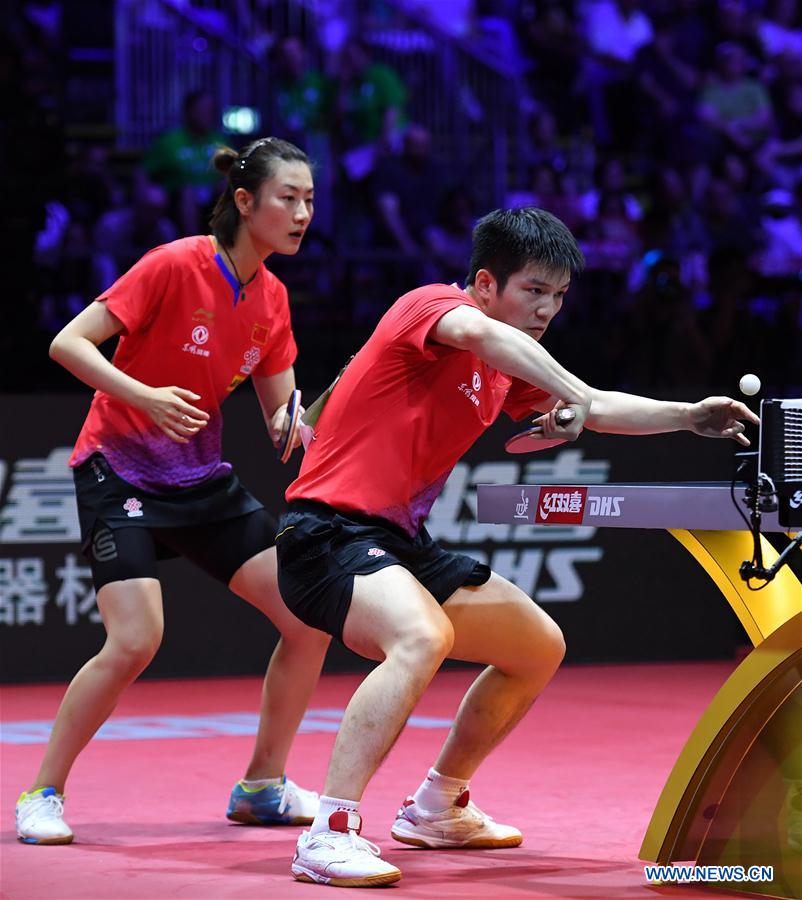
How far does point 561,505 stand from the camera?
345 centimetres

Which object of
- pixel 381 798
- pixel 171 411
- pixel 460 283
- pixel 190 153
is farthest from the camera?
pixel 190 153

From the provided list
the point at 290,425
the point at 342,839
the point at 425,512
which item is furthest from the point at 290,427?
the point at 342,839

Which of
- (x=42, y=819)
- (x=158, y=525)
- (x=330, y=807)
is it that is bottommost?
(x=42, y=819)

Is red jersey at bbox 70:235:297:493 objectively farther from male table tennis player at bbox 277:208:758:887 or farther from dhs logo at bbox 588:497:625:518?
dhs logo at bbox 588:497:625:518

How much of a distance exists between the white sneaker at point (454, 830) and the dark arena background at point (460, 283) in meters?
0.05

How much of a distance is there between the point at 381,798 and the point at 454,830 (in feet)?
2.51

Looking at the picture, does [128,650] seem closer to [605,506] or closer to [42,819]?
[42,819]

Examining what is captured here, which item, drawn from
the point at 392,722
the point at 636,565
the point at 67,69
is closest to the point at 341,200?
the point at 67,69

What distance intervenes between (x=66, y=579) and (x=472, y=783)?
299 cm

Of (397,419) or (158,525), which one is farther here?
(158,525)

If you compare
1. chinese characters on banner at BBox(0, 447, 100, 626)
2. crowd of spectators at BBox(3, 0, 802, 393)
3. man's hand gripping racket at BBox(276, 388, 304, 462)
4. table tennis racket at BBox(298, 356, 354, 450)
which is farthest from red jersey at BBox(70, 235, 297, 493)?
crowd of spectators at BBox(3, 0, 802, 393)

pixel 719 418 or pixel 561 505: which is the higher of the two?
pixel 719 418

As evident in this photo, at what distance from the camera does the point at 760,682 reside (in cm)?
325

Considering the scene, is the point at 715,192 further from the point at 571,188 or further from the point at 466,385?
the point at 466,385
